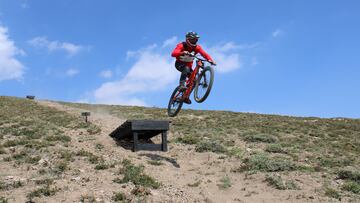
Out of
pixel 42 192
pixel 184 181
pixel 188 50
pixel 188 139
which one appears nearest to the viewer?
pixel 42 192

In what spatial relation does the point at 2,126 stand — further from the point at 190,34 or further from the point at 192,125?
the point at 190,34

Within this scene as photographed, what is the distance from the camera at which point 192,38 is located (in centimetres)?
1812

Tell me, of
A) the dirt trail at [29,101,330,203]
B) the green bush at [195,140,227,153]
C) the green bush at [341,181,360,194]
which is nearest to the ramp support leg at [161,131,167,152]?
the dirt trail at [29,101,330,203]

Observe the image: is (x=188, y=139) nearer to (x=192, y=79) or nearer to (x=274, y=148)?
(x=274, y=148)

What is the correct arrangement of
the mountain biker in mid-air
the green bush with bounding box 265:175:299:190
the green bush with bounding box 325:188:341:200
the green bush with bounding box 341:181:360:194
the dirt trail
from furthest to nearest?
the mountain biker in mid-air, the green bush with bounding box 265:175:299:190, the green bush with bounding box 341:181:360:194, the green bush with bounding box 325:188:341:200, the dirt trail

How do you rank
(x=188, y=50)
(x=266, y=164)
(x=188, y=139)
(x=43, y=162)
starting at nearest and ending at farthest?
(x=188, y=50)
(x=43, y=162)
(x=266, y=164)
(x=188, y=139)

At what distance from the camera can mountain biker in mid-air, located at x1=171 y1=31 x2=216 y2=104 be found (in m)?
18.2

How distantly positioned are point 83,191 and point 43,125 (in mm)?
13726

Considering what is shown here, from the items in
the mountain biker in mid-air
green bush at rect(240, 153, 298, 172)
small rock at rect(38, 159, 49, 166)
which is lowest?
green bush at rect(240, 153, 298, 172)

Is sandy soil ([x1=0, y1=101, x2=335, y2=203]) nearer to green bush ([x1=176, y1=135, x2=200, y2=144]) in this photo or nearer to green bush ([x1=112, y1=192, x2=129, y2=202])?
green bush ([x1=112, y1=192, x2=129, y2=202])

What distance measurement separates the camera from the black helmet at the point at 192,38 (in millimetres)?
18141

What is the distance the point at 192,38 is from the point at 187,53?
595mm

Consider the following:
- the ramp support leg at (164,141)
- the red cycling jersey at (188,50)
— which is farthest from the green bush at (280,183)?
the ramp support leg at (164,141)

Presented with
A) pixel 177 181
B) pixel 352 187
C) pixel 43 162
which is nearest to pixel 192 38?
pixel 177 181
